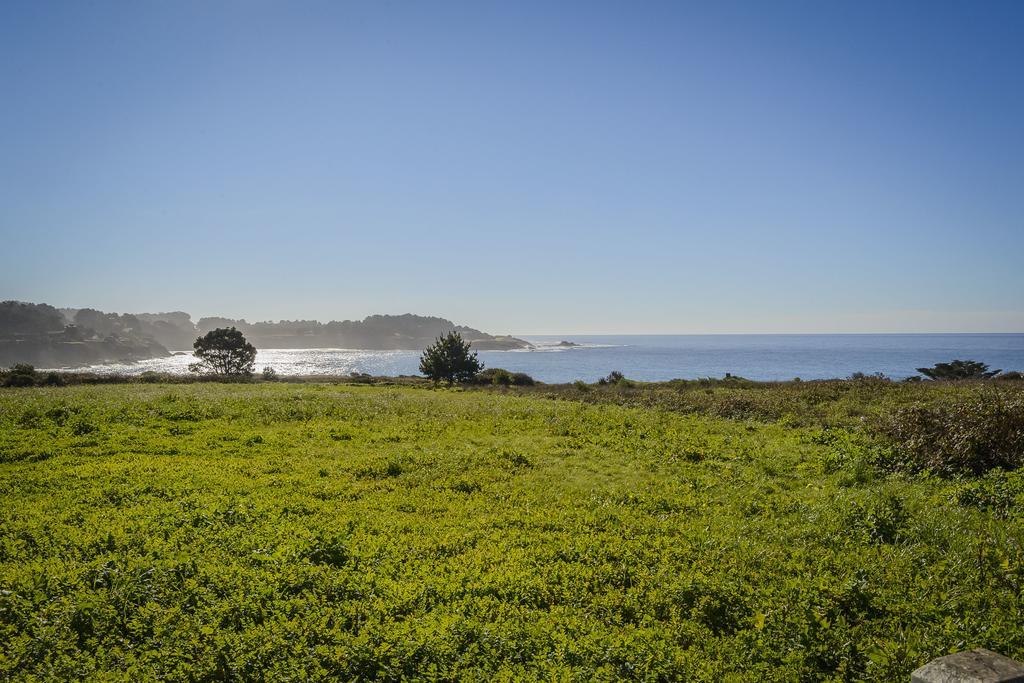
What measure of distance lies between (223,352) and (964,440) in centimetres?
8745

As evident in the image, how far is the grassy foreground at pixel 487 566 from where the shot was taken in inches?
264

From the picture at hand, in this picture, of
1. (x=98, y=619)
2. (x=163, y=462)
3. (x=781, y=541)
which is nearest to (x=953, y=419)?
(x=781, y=541)

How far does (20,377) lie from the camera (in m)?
40.4

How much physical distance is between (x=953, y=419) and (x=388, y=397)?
92.6 feet

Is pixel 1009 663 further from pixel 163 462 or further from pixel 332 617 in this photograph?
pixel 163 462

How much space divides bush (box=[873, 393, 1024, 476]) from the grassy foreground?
51.6 inches

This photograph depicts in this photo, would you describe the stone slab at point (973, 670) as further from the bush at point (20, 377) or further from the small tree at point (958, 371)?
the bush at point (20, 377)

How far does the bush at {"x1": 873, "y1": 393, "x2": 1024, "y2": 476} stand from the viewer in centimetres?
1405

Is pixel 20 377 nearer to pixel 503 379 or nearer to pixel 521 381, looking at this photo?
pixel 503 379

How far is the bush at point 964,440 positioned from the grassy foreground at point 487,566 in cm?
131

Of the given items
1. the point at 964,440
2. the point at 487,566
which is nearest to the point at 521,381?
the point at 964,440

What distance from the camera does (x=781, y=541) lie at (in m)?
10.4

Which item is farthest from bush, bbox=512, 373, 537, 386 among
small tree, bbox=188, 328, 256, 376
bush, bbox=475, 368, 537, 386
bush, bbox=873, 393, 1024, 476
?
small tree, bbox=188, 328, 256, 376

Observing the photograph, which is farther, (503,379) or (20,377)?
(503,379)
